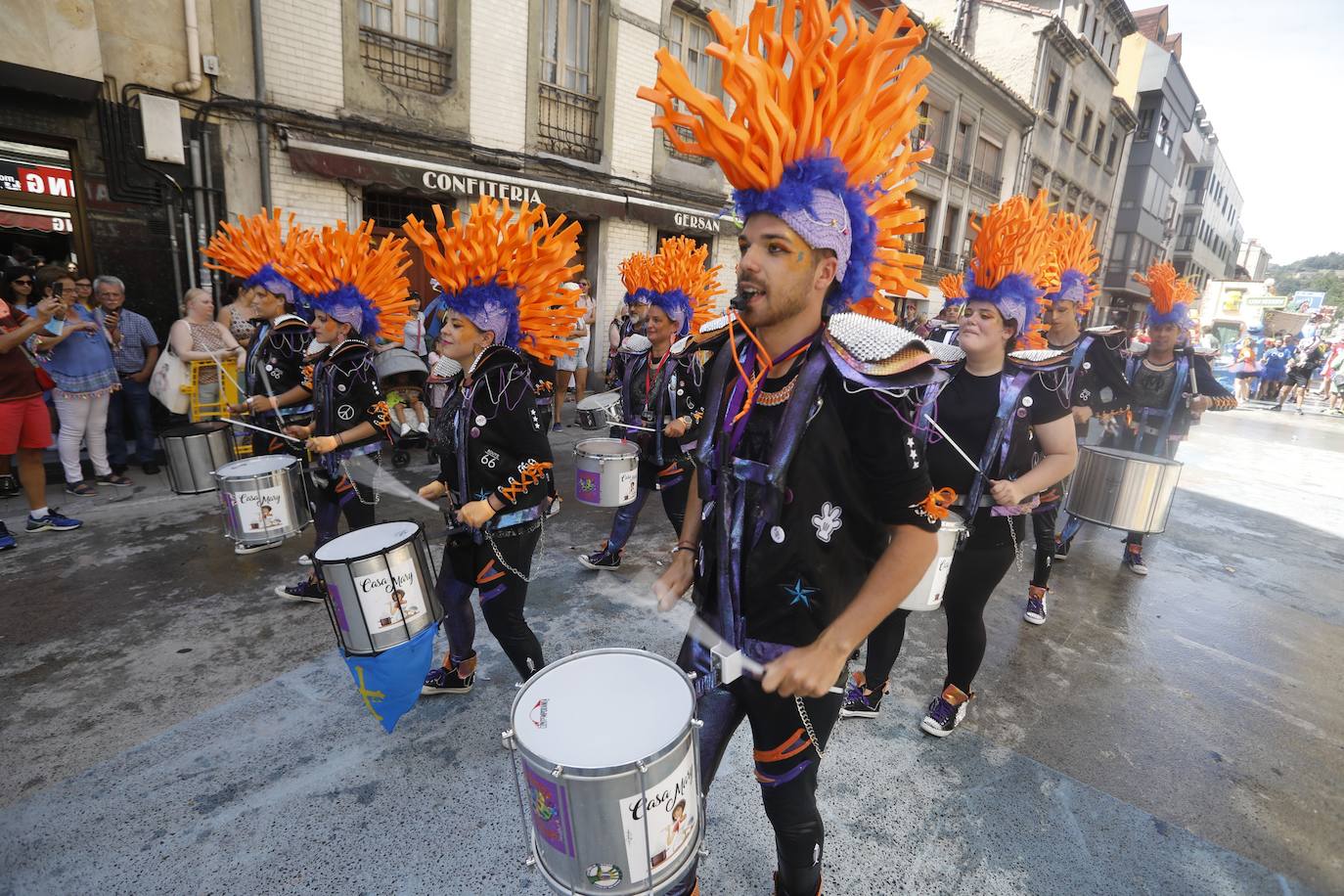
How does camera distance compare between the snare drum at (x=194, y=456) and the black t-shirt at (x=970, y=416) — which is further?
the snare drum at (x=194, y=456)

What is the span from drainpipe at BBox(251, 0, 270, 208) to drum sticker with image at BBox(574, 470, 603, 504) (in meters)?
6.88

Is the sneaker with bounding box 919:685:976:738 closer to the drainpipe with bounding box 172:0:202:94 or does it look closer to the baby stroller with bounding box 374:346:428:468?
the baby stroller with bounding box 374:346:428:468

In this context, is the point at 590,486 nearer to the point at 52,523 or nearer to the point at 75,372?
the point at 52,523

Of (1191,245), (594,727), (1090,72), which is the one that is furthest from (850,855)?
(1191,245)

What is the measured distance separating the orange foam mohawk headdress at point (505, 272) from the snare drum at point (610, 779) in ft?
6.04

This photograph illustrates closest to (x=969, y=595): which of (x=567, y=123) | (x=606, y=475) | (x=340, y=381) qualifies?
(x=606, y=475)

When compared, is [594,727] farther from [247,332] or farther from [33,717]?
[247,332]

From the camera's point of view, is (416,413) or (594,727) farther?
(416,413)

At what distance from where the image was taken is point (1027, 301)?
123 inches

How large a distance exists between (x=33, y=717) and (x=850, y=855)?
A: 3918mm

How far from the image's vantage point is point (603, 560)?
5.04 metres

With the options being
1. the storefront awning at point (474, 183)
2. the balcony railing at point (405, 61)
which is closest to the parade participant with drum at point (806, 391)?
the storefront awning at point (474, 183)

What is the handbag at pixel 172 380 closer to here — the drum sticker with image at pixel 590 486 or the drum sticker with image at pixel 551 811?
the drum sticker with image at pixel 590 486

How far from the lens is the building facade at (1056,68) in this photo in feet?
82.8
